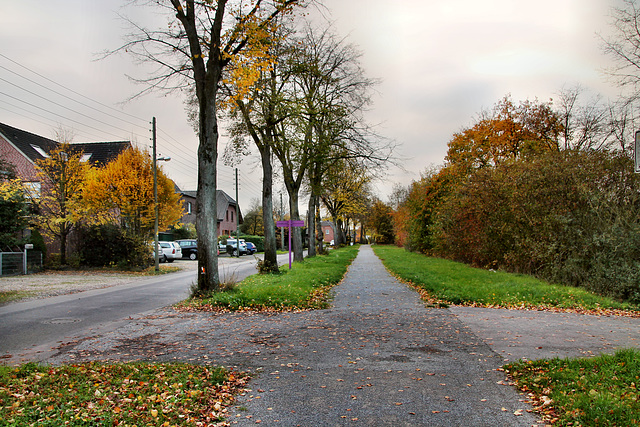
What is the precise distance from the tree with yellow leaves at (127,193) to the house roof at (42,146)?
292 cm

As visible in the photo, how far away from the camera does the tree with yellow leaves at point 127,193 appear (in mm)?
24531

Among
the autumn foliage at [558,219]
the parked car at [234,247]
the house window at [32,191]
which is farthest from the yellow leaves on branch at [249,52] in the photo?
the parked car at [234,247]

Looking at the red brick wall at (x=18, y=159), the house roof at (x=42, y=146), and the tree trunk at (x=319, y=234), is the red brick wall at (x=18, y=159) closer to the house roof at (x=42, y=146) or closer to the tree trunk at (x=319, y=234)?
the house roof at (x=42, y=146)

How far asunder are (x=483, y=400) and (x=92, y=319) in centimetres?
867

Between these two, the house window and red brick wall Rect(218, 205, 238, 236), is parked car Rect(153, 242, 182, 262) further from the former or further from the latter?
red brick wall Rect(218, 205, 238, 236)

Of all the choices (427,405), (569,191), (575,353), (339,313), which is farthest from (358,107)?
(427,405)

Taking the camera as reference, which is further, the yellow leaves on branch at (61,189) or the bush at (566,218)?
the yellow leaves on branch at (61,189)

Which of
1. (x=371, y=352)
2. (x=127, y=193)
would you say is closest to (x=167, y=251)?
(x=127, y=193)

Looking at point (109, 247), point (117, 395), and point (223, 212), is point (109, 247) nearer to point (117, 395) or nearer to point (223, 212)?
point (117, 395)

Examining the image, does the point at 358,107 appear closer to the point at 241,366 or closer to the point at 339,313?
the point at 339,313

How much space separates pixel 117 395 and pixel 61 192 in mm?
23645

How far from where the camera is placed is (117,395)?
4.40 m

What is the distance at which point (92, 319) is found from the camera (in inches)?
392

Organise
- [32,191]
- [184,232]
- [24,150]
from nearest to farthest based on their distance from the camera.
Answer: [32,191] → [24,150] → [184,232]
